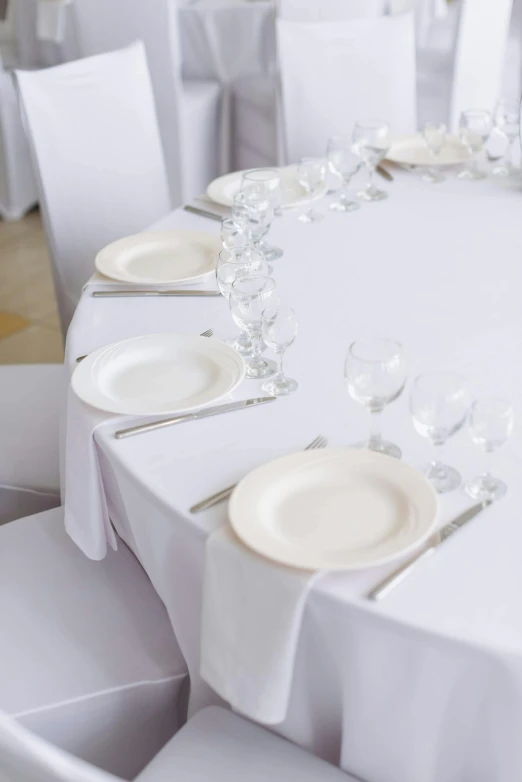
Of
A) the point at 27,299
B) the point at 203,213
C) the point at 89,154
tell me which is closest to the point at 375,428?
the point at 203,213

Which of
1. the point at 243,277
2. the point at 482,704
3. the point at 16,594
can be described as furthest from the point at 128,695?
the point at 243,277

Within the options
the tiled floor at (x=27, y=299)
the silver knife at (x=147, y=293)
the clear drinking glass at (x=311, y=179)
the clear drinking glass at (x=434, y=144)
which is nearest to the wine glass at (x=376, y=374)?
the silver knife at (x=147, y=293)

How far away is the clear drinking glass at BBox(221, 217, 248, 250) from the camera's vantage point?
1.69 meters

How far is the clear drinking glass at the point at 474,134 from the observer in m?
2.21

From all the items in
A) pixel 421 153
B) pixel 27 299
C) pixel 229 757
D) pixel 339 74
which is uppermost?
pixel 339 74

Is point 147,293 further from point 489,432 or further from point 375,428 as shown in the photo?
point 489,432

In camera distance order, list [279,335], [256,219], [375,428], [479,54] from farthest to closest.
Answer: [479,54], [256,219], [279,335], [375,428]

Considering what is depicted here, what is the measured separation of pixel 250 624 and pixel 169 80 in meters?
2.85

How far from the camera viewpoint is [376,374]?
114cm

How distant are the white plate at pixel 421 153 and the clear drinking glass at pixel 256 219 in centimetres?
63

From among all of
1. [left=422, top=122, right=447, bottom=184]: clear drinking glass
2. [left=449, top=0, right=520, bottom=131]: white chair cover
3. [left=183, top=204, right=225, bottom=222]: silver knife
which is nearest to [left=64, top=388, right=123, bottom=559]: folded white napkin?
[left=183, top=204, right=225, bottom=222]: silver knife

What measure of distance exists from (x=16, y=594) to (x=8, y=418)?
0.56 metres

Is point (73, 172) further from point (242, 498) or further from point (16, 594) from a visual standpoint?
point (242, 498)

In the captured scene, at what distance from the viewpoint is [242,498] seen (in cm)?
106
